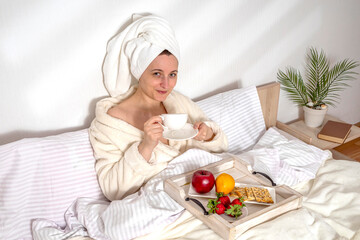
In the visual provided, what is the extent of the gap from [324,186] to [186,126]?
0.68 metres

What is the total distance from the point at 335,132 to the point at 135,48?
56.1 inches

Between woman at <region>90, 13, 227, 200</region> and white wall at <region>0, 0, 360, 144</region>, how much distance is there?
0.43ft

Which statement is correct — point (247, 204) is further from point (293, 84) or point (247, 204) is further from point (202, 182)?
point (293, 84)

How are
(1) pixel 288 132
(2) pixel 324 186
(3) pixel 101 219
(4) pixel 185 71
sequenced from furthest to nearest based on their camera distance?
(1) pixel 288 132, (4) pixel 185 71, (2) pixel 324 186, (3) pixel 101 219

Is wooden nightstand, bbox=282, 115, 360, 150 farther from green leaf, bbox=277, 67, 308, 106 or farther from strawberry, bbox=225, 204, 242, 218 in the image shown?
strawberry, bbox=225, 204, 242, 218

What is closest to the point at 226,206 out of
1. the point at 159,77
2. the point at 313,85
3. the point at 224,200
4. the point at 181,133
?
the point at 224,200

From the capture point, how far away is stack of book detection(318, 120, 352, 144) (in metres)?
2.35

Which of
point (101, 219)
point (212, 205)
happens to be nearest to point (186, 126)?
point (212, 205)

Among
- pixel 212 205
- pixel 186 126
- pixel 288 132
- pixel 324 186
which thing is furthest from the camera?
pixel 288 132

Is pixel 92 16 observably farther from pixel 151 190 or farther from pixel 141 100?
pixel 151 190

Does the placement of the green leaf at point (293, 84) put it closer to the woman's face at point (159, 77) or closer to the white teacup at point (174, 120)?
the woman's face at point (159, 77)

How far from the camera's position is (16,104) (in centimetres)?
163

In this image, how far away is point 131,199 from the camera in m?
1.50

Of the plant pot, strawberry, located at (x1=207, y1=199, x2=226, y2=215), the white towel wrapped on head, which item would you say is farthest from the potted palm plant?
strawberry, located at (x1=207, y1=199, x2=226, y2=215)
